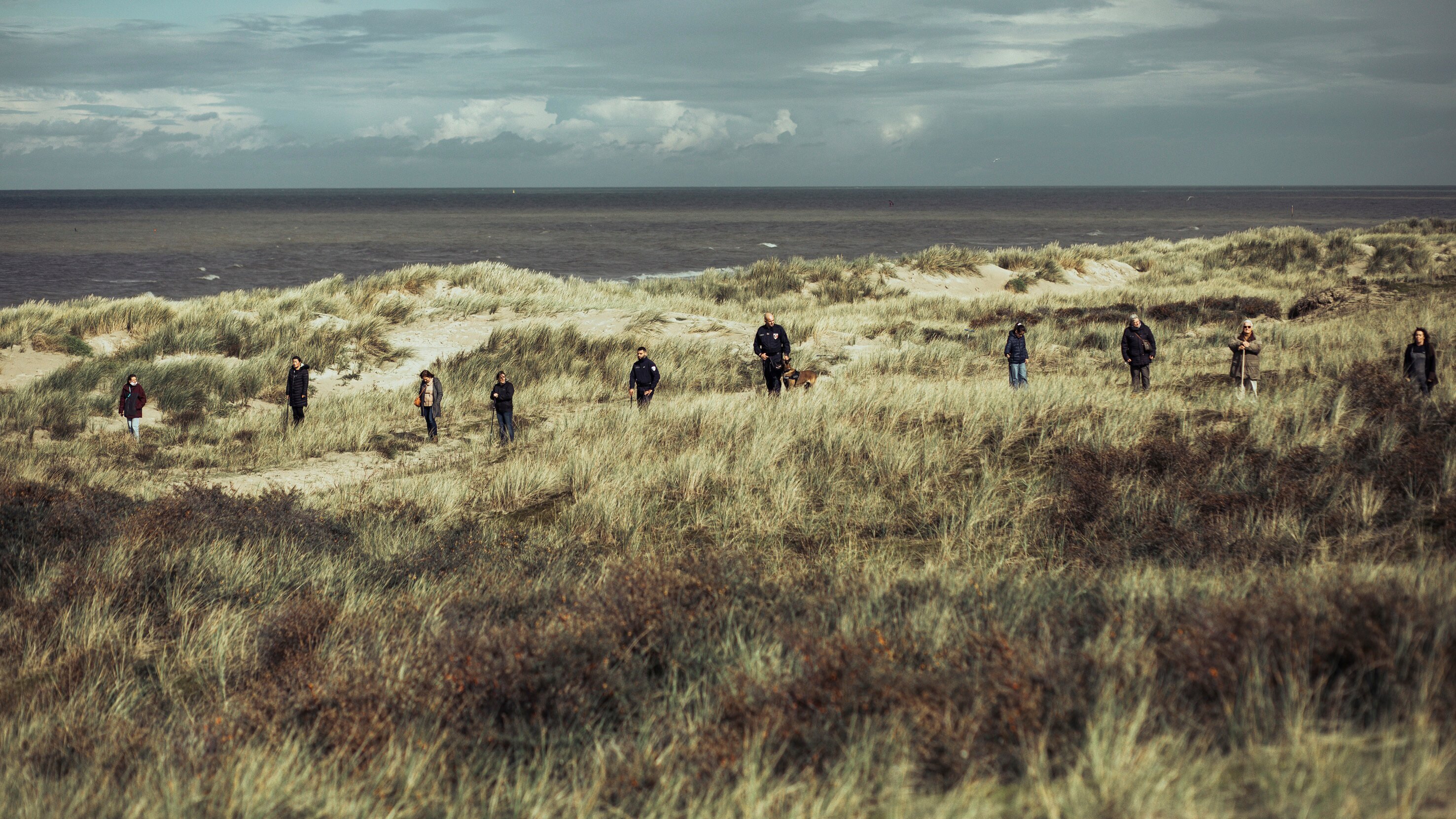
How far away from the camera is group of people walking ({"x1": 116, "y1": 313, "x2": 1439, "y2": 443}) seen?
1303cm

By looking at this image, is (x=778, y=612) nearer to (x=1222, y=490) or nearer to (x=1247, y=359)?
(x=1222, y=490)

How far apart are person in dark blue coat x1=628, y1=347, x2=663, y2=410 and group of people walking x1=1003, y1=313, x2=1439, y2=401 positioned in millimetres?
5865

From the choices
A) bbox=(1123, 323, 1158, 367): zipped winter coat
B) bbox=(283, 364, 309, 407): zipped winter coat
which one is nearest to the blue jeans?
bbox=(1123, 323, 1158, 367): zipped winter coat

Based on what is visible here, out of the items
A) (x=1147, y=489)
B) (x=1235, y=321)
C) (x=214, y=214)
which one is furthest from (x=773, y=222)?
(x=1147, y=489)

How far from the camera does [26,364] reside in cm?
2003

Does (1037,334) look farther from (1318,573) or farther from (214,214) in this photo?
(214,214)

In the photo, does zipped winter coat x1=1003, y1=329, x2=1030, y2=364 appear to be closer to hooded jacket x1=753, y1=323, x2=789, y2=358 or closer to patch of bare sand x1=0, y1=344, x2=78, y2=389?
hooded jacket x1=753, y1=323, x2=789, y2=358

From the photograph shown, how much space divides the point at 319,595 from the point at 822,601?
11.0 feet

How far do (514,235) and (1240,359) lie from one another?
86347 mm

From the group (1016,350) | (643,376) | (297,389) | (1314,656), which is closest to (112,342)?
(297,389)

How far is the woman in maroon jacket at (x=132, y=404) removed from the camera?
1509 centimetres

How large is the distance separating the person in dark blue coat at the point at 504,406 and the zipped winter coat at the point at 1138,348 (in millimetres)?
9769

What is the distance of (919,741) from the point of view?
11.6ft

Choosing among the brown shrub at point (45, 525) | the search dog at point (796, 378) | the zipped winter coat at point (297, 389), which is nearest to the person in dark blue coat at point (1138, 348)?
the search dog at point (796, 378)
